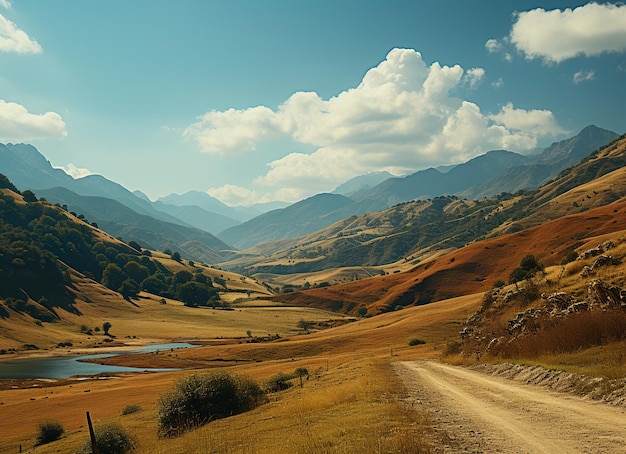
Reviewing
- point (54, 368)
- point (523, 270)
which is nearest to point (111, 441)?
point (523, 270)

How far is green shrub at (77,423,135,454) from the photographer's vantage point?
3047 centimetres

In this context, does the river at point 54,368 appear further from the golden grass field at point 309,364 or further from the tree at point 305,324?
the tree at point 305,324

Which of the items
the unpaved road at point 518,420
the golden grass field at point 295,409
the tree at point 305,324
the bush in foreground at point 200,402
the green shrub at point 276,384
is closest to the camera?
the unpaved road at point 518,420

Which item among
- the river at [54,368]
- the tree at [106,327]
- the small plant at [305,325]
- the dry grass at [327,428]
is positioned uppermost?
the dry grass at [327,428]

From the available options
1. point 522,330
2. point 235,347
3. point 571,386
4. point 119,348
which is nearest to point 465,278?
point 235,347

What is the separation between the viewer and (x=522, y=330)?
3856 centimetres

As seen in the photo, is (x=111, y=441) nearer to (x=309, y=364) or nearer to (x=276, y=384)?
(x=276, y=384)

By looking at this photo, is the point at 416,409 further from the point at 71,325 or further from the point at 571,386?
the point at 71,325

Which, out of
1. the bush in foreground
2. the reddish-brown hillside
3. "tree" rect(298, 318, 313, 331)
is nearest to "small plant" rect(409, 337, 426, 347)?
the bush in foreground

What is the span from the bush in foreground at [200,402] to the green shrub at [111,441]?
257cm

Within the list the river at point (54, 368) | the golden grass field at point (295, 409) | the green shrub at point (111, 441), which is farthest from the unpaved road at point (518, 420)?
the river at point (54, 368)

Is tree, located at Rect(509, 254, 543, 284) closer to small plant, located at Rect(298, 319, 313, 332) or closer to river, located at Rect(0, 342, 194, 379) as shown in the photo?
river, located at Rect(0, 342, 194, 379)

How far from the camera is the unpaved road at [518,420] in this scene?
13.9 m

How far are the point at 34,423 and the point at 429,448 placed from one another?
180 feet
